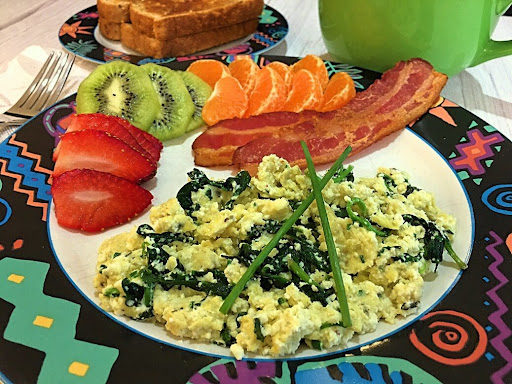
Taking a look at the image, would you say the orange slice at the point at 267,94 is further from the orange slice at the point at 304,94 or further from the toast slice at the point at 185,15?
the toast slice at the point at 185,15

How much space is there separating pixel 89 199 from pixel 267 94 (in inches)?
Result: 38.6

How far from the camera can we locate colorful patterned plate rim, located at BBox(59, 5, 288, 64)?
2.75 metres

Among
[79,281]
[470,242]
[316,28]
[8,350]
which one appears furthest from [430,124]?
[8,350]

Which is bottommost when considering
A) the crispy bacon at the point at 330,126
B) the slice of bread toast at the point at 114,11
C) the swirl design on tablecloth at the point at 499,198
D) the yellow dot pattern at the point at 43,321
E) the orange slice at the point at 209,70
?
the swirl design on tablecloth at the point at 499,198

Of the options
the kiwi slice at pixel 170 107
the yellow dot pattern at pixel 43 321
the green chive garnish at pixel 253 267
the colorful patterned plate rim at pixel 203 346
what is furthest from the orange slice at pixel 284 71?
the yellow dot pattern at pixel 43 321

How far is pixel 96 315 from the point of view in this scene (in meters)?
1.38

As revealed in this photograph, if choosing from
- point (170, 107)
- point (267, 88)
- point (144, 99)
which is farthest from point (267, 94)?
point (144, 99)

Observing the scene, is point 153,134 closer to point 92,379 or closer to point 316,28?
point 92,379

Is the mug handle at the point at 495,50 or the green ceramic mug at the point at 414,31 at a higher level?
the green ceramic mug at the point at 414,31

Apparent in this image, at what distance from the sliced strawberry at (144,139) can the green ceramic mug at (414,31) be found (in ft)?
3.74

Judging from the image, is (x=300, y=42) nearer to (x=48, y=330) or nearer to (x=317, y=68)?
(x=317, y=68)

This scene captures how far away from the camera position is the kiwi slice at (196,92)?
2.29 meters

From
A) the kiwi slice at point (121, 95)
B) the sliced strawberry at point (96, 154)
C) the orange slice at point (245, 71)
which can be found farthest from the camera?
the orange slice at point (245, 71)

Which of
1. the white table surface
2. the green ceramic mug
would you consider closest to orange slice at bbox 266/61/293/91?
the green ceramic mug
